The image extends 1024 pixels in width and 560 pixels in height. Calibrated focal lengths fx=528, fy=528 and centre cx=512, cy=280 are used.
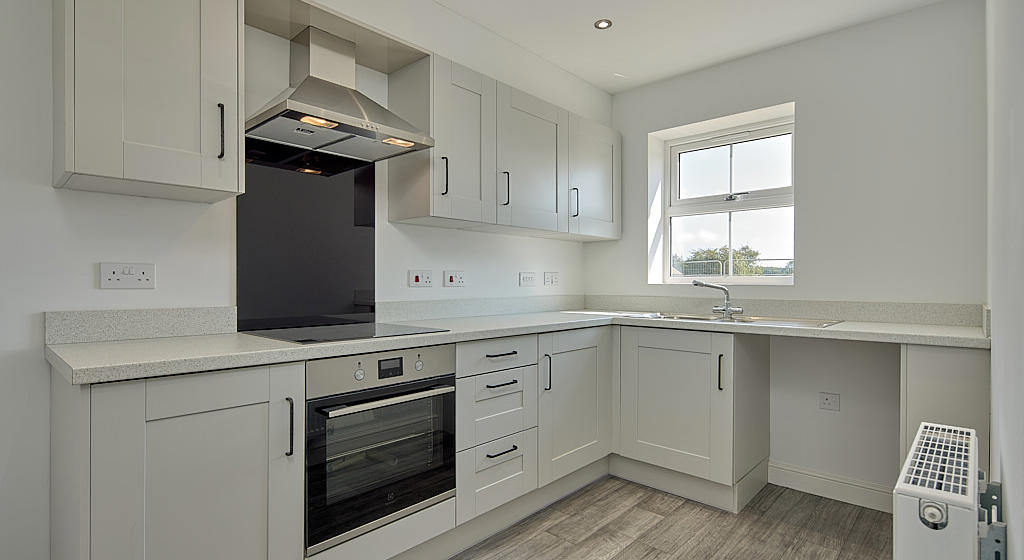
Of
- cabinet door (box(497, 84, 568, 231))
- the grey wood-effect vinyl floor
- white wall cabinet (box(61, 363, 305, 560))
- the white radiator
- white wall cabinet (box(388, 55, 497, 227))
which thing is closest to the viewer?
the white radiator

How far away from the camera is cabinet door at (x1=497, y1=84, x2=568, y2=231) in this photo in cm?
276

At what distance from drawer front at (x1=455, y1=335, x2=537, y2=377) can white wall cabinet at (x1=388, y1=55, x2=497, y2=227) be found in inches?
25.0

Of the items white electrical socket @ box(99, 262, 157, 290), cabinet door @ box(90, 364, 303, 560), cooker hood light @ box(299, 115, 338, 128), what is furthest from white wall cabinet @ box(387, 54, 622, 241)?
cabinet door @ box(90, 364, 303, 560)

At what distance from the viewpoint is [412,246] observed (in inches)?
106

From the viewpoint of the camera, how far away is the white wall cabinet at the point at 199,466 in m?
1.30

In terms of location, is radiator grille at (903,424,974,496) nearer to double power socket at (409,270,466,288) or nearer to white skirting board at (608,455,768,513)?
white skirting board at (608,455,768,513)

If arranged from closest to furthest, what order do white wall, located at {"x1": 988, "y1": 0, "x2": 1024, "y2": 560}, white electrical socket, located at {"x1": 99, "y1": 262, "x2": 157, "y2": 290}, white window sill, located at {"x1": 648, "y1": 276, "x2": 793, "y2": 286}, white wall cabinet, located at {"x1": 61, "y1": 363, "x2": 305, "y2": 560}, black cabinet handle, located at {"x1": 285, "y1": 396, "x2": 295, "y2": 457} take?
white wall, located at {"x1": 988, "y1": 0, "x2": 1024, "y2": 560}, white wall cabinet, located at {"x1": 61, "y1": 363, "x2": 305, "y2": 560}, black cabinet handle, located at {"x1": 285, "y1": 396, "x2": 295, "y2": 457}, white electrical socket, located at {"x1": 99, "y1": 262, "x2": 157, "y2": 290}, white window sill, located at {"x1": 648, "y1": 276, "x2": 793, "y2": 286}

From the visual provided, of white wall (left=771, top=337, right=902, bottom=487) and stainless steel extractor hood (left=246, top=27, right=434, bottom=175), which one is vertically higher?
stainless steel extractor hood (left=246, top=27, right=434, bottom=175)

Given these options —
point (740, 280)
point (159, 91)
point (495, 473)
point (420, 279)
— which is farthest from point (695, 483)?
point (159, 91)

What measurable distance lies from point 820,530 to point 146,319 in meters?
2.92

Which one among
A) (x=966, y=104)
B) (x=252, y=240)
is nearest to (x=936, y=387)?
(x=966, y=104)

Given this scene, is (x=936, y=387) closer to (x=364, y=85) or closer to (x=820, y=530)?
(x=820, y=530)

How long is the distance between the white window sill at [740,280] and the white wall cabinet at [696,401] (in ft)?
1.39

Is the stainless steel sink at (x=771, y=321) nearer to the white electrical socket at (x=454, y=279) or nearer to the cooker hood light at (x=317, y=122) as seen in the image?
the white electrical socket at (x=454, y=279)
